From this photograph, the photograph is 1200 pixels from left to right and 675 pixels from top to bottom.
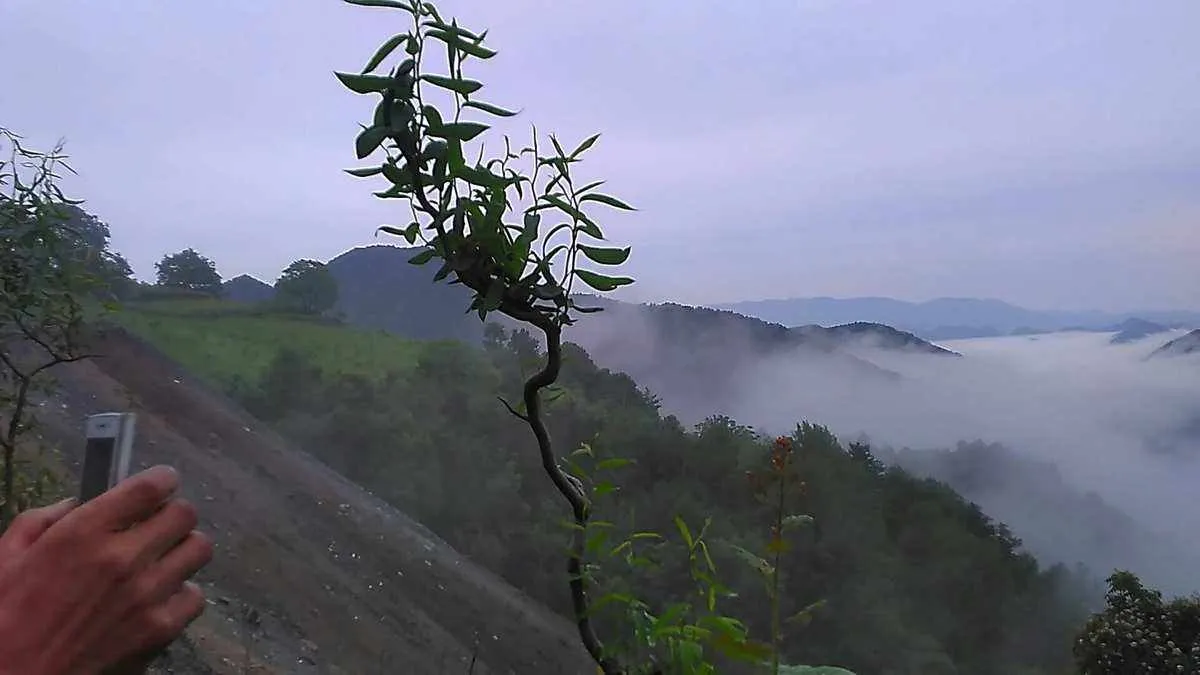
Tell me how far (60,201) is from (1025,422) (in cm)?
202

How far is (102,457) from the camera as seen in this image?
551 millimetres

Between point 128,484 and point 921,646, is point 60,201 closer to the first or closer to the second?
point 128,484

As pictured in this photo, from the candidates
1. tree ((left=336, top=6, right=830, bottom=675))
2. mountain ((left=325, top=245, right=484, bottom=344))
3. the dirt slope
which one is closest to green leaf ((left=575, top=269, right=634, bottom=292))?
tree ((left=336, top=6, right=830, bottom=675))

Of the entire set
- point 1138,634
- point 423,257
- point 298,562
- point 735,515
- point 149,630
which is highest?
point 423,257

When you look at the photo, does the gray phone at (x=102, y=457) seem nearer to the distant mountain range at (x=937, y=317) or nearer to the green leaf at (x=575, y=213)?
the green leaf at (x=575, y=213)

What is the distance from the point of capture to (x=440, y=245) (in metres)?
0.67

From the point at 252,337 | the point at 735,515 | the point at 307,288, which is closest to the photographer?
the point at 735,515

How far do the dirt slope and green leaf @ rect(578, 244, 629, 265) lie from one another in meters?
1.40

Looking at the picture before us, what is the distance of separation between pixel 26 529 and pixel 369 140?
326 millimetres

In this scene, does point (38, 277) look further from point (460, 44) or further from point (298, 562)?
point (298, 562)

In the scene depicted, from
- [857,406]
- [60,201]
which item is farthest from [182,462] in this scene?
[857,406]

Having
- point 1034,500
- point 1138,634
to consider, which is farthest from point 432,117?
point 1138,634

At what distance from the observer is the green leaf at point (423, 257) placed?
0.69m

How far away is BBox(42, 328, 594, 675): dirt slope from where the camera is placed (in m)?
2.48
